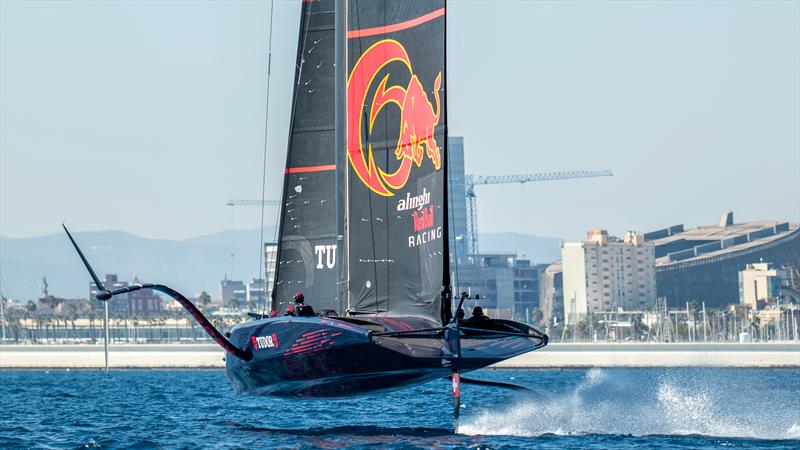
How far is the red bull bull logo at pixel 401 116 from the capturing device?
32469 mm

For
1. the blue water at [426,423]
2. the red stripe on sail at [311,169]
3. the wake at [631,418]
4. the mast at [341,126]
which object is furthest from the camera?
the wake at [631,418]

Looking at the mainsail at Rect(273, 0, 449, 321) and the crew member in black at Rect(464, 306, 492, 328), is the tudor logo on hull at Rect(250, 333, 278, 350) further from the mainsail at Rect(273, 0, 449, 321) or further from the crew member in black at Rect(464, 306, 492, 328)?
the crew member in black at Rect(464, 306, 492, 328)

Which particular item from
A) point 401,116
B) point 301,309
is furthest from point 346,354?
point 401,116

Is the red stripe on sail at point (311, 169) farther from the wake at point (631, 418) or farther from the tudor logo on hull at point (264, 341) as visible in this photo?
the wake at point (631, 418)

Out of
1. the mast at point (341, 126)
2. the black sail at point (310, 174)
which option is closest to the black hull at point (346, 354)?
the mast at point (341, 126)

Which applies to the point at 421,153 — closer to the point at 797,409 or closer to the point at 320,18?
the point at 320,18

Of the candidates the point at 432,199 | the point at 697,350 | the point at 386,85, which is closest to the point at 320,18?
the point at 386,85

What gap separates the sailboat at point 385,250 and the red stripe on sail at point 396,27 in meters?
0.03

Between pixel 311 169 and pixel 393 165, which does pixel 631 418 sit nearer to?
pixel 311 169

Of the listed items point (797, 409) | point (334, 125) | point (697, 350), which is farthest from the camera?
point (697, 350)

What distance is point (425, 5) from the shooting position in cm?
3278

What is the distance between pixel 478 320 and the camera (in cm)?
3453

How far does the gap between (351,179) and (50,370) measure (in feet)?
349

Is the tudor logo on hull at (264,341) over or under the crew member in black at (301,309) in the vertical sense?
under
